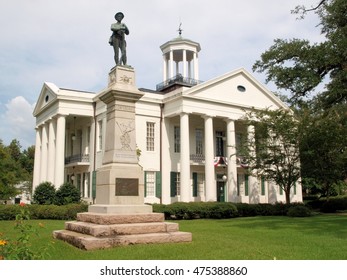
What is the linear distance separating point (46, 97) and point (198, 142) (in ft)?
48.3

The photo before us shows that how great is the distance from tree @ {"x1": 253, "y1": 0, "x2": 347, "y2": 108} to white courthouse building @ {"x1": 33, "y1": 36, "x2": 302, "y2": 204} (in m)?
15.1

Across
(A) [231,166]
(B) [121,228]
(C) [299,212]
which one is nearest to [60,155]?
(A) [231,166]

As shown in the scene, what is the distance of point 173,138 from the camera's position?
31703 millimetres

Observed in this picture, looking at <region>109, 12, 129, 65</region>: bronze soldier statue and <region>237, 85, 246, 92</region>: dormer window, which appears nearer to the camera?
<region>109, 12, 129, 65</region>: bronze soldier statue

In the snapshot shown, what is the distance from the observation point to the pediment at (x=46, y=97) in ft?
104

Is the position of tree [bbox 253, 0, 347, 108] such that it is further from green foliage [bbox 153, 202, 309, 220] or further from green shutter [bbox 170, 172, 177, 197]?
green shutter [bbox 170, 172, 177, 197]

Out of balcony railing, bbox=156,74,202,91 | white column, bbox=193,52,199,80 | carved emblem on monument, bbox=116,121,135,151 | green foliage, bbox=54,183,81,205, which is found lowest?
green foliage, bbox=54,183,81,205

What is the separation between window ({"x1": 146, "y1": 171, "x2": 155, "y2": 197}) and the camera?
1169 inches

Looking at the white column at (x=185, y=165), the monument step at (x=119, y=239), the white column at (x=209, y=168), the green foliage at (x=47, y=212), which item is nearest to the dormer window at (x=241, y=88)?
the white column at (x=209, y=168)

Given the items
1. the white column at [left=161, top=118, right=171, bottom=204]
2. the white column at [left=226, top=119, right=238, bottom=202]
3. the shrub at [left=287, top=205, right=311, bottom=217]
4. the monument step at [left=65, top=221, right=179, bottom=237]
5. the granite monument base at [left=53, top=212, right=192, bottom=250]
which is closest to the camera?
the granite monument base at [left=53, top=212, right=192, bottom=250]

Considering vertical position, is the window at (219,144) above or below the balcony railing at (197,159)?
above

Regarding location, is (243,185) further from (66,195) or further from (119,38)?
(119,38)

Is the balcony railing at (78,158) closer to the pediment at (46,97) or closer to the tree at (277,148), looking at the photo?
the pediment at (46,97)

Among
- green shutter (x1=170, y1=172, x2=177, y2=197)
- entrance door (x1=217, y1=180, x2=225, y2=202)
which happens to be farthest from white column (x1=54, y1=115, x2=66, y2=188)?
entrance door (x1=217, y1=180, x2=225, y2=202)
